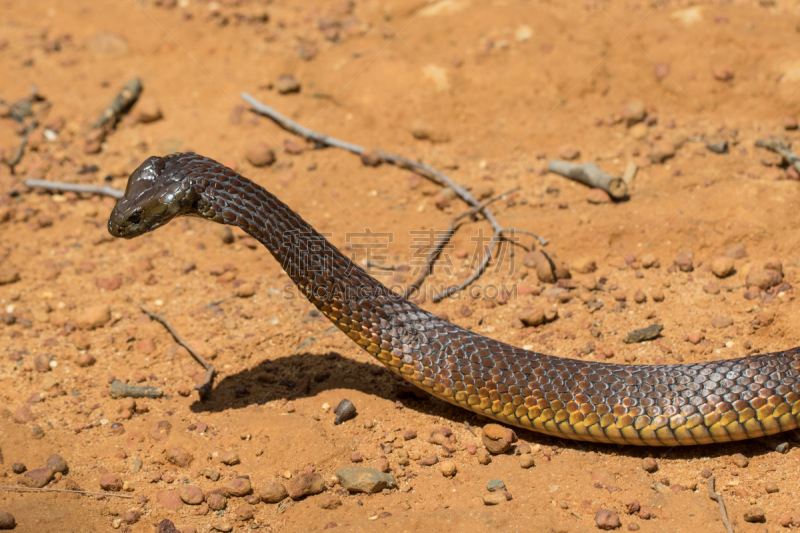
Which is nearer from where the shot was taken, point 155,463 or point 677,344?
point 155,463

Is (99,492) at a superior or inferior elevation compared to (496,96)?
inferior

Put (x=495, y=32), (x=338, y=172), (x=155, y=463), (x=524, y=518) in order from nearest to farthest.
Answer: (x=524, y=518) < (x=155, y=463) < (x=338, y=172) < (x=495, y=32)

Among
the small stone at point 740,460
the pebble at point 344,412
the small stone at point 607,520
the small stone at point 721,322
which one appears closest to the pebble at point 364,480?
the pebble at point 344,412

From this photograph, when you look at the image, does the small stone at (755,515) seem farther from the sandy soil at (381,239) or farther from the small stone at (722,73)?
the small stone at (722,73)

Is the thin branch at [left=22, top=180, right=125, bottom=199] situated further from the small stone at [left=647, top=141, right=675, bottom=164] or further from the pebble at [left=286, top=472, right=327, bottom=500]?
the small stone at [left=647, top=141, right=675, bottom=164]

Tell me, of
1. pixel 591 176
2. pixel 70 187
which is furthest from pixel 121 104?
pixel 591 176

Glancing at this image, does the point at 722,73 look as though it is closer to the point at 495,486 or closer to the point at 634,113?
the point at 634,113

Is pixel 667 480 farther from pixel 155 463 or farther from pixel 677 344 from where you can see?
pixel 155 463

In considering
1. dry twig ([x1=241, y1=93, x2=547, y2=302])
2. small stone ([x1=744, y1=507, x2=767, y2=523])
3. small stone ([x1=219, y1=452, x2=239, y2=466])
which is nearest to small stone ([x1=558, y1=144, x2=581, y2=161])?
dry twig ([x1=241, y1=93, x2=547, y2=302])

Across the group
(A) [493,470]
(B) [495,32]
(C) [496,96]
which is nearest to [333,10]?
(B) [495,32]
